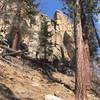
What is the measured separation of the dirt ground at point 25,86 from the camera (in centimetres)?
1714

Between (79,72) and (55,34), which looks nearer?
(79,72)

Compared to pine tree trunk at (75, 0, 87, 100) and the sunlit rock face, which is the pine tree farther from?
pine tree trunk at (75, 0, 87, 100)

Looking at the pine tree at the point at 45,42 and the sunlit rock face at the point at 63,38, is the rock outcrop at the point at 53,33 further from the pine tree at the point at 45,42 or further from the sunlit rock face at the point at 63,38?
the pine tree at the point at 45,42

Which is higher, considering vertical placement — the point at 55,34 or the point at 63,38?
the point at 55,34

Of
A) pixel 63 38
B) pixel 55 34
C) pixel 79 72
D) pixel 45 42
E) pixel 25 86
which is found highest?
pixel 55 34

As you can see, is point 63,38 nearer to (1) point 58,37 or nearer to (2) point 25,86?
(1) point 58,37

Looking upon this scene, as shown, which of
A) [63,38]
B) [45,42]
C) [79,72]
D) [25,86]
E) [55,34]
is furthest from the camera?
[63,38]

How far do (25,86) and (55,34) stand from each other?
31029mm

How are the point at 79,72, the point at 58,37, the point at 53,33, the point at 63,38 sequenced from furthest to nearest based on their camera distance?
the point at 63,38
the point at 58,37
the point at 53,33
the point at 79,72

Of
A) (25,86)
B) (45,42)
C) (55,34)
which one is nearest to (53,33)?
(55,34)

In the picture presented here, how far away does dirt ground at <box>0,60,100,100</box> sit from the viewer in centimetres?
1714

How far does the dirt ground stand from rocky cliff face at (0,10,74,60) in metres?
16.3

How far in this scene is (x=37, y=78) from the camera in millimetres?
23578

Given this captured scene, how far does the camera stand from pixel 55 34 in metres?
50.1
